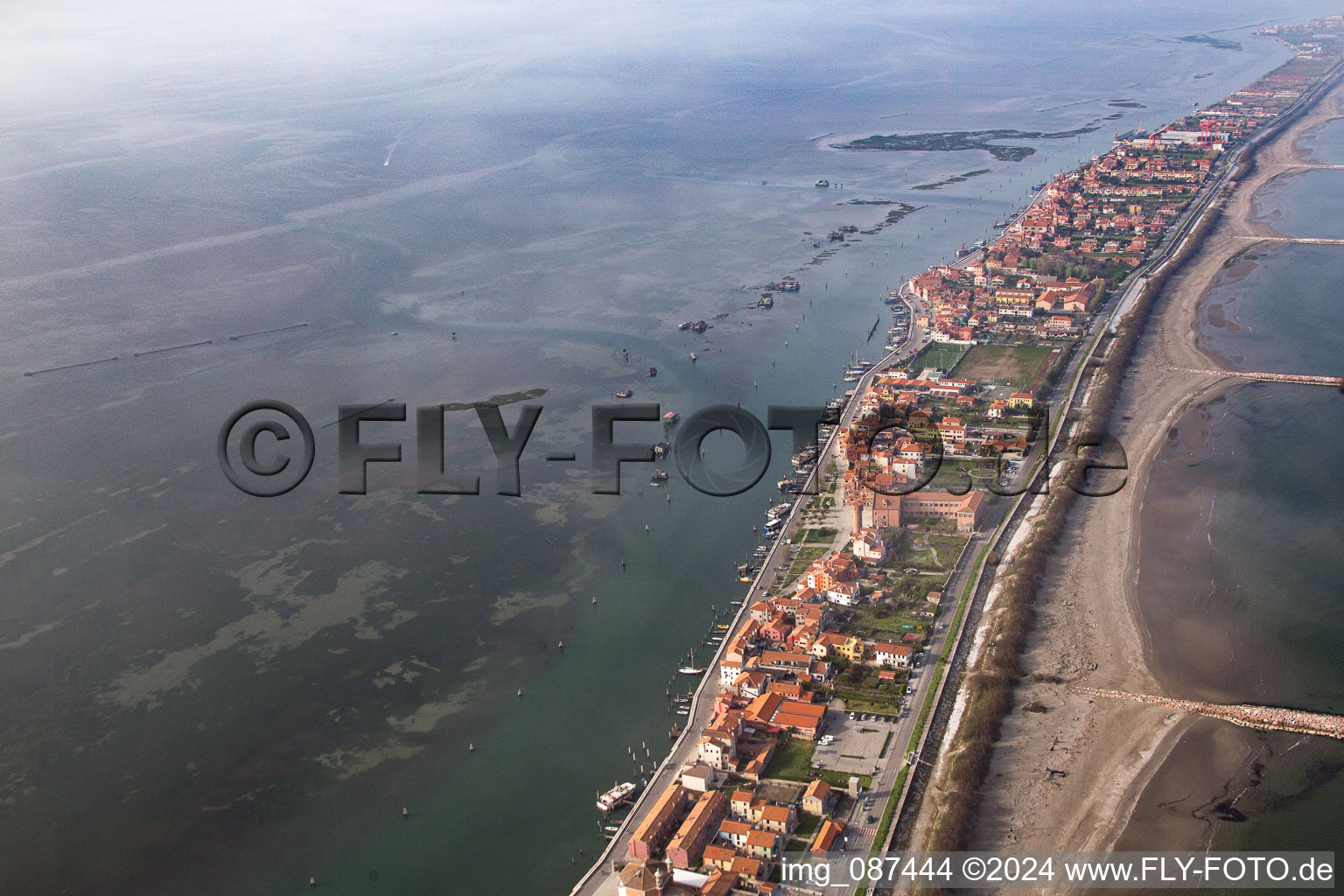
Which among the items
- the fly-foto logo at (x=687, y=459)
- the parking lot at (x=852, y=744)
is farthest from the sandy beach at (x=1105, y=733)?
the fly-foto logo at (x=687, y=459)

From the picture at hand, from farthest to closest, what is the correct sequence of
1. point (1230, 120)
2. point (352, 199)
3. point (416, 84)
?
point (416, 84)
point (1230, 120)
point (352, 199)

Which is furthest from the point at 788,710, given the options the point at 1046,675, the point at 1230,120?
the point at 1230,120

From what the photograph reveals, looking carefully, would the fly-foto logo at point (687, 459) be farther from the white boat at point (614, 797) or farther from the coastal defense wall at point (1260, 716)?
the white boat at point (614, 797)

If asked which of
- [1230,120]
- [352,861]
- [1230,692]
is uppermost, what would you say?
[1230,120]

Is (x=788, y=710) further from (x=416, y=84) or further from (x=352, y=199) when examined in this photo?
(x=416, y=84)

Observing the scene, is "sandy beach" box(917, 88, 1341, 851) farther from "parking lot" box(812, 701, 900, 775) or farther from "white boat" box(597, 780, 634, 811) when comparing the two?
"white boat" box(597, 780, 634, 811)

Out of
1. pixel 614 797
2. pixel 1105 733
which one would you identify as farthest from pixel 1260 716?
pixel 614 797
